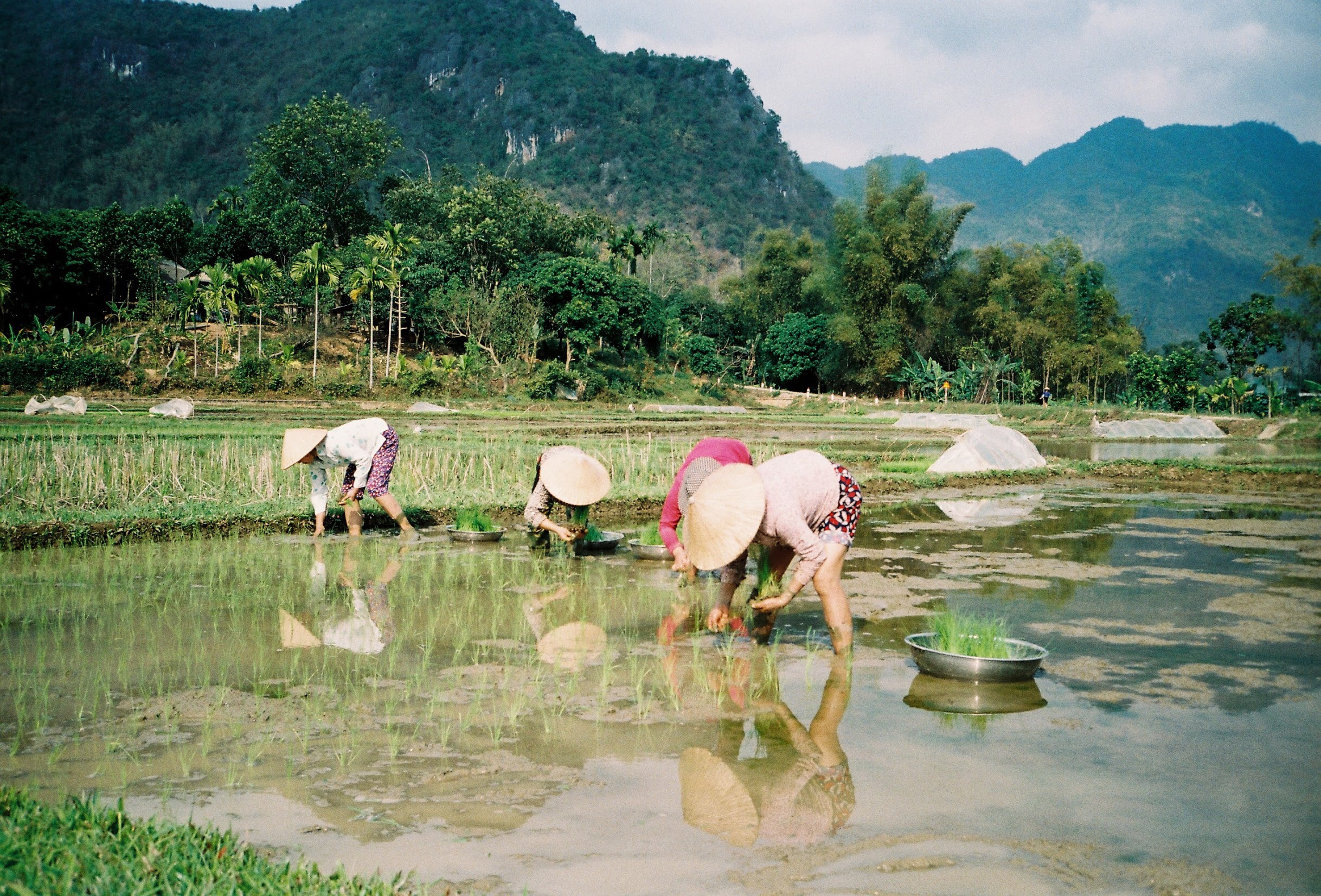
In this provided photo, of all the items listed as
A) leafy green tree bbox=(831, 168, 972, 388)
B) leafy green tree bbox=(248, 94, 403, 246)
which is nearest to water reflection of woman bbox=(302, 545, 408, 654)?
leafy green tree bbox=(831, 168, 972, 388)

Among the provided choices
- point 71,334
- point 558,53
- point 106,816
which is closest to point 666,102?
point 558,53

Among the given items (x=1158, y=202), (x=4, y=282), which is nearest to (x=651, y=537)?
(x=4, y=282)

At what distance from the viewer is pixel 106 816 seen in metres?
2.68

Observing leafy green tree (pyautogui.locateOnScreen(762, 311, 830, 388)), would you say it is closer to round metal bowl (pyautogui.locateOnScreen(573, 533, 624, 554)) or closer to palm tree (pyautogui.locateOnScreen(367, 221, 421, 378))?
palm tree (pyautogui.locateOnScreen(367, 221, 421, 378))

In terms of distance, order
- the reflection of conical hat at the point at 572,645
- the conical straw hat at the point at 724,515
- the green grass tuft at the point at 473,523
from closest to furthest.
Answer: the conical straw hat at the point at 724,515 → the reflection of conical hat at the point at 572,645 → the green grass tuft at the point at 473,523

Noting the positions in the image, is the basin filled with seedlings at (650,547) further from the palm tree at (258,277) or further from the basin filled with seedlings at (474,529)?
the palm tree at (258,277)

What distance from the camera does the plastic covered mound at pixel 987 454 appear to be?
15.0 meters

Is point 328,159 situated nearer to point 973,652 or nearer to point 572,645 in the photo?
point 572,645

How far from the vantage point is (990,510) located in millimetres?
11648

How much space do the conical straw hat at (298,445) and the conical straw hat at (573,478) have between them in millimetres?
2103

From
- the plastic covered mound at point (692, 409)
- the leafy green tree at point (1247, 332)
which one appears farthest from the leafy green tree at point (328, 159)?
the leafy green tree at point (1247, 332)

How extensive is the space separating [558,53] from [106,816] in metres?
100.0

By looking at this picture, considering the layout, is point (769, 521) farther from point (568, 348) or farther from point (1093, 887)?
point (568, 348)

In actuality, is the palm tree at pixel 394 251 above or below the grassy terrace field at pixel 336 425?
above
